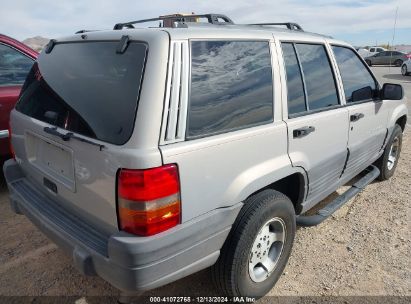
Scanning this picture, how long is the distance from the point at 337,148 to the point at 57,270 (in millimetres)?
2543

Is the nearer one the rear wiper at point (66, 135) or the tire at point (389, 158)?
the rear wiper at point (66, 135)

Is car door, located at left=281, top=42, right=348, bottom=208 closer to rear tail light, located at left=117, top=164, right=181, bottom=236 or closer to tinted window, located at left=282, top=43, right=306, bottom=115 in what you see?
tinted window, located at left=282, top=43, right=306, bottom=115

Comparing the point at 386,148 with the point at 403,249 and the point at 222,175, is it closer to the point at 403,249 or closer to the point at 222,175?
the point at 403,249

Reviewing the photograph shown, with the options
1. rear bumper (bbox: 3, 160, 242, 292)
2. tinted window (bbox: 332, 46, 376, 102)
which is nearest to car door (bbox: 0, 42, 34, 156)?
rear bumper (bbox: 3, 160, 242, 292)

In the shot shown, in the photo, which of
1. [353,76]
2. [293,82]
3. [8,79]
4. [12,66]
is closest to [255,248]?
[293,82]

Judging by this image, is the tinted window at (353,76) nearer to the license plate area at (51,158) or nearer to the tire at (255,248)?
the tire at (255,248)

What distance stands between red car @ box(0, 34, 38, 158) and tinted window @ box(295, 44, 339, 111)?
316cm

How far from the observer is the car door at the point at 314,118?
2.56 metres

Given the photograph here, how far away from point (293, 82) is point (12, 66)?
3416mm

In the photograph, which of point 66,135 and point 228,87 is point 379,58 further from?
point 66,135

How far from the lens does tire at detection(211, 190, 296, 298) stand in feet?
7.23

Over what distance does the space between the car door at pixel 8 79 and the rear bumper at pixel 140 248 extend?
6.86 feet

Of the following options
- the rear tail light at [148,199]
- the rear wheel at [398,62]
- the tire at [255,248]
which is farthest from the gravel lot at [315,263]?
the rear wheel at [398,62]

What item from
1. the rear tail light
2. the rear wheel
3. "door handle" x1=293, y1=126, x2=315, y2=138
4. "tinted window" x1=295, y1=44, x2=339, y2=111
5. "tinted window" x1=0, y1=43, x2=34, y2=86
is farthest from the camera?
the rear wheel
